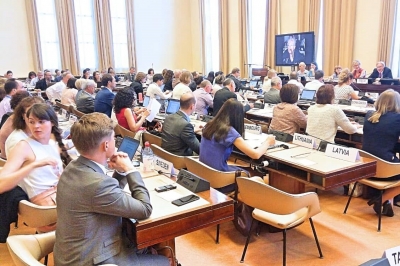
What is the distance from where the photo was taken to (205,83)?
618cm

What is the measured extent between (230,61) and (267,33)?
2.21m

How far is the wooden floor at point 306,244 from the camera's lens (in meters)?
2.72

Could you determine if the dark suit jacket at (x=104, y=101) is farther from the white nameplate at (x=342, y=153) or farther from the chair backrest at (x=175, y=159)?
the white nameplate at (x=342, y=153)

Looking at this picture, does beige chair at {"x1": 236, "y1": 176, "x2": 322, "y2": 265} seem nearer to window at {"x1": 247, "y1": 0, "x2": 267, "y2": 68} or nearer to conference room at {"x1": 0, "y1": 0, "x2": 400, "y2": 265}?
conference room at {"x1": 0, "y1": 0, "x2": 400, "y2": 265}

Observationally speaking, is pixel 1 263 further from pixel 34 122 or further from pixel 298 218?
pixel 298 218

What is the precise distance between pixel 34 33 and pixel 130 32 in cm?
340

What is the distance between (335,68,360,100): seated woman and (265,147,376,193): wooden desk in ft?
9.43

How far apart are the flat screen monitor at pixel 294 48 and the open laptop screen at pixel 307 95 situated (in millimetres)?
4022

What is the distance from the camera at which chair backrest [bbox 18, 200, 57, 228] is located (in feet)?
7.37

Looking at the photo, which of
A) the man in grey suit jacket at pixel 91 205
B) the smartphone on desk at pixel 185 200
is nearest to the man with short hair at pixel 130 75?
the smartphone on desk at pixel 185 200

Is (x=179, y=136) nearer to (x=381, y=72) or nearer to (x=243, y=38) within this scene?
(x=381, y=72)

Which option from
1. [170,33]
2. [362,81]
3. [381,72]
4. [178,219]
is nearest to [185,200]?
[178,219]

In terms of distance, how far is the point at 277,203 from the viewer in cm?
228

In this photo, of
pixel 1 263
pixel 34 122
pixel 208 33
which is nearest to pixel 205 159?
pixel 34 122
